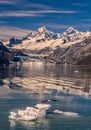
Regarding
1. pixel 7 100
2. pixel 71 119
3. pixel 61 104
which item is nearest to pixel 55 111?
pixel 71 119

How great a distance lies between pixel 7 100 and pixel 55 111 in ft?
50.7

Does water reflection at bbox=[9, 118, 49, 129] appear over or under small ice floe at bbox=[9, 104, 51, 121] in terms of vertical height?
under

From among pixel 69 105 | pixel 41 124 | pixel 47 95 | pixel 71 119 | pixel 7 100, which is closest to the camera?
pixel 41 124

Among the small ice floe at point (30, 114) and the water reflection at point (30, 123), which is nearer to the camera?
the water reflection at point (30, 123)

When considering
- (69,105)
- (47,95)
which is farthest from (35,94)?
(69,105)

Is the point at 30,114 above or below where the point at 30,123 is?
above

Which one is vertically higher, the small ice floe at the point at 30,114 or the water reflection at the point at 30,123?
the small ice floe at the point at 30,114

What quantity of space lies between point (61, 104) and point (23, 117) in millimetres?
15564

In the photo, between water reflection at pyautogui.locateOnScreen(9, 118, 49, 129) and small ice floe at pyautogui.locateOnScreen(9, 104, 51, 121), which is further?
small ice floe at pyautogui.locateOnScreen(9, 104, 51, 121)

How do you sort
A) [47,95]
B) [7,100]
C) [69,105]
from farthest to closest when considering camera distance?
[47,95] → [7,100] → [69,105]

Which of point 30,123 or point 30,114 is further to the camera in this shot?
point 30,114

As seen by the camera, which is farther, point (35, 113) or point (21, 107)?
point (21, 107)

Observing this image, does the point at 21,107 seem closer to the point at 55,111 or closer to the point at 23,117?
the point at 55,111

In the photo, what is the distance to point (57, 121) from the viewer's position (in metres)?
48.1
